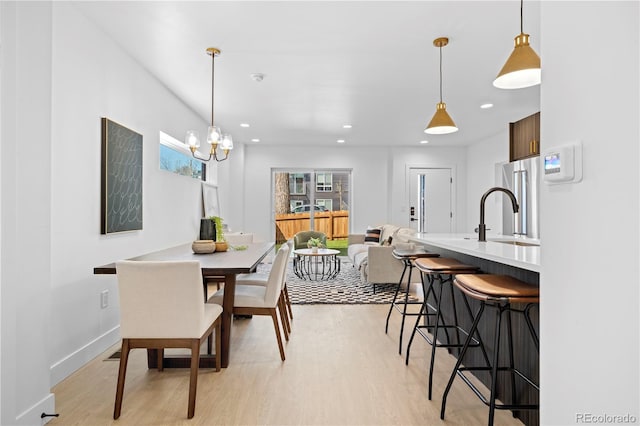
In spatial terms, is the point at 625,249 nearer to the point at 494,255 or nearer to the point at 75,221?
the point at 494,255

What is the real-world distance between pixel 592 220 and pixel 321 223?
287 inches

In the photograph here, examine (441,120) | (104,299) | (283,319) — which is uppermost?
(441,120)

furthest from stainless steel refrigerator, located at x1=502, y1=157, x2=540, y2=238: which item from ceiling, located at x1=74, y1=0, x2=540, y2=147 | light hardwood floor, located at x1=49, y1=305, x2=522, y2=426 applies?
light hardwood floor, located at x1=49, y1=305, x2=522, y2=426

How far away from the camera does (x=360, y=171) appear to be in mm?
8016

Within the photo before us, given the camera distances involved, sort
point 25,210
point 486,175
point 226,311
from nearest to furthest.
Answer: point 25,210
point 226,311
point 486,175

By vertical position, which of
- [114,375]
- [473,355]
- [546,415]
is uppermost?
[546,415]

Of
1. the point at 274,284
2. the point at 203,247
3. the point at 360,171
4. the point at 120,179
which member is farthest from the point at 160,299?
the point at 360,171

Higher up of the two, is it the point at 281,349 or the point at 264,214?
the point at 264,214

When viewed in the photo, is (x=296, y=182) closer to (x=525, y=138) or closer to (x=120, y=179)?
(x=525, y=138)

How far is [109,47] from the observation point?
307 cm

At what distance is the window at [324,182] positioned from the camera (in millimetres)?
8094

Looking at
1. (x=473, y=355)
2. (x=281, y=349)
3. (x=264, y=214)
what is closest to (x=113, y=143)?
(x=281, y=349)

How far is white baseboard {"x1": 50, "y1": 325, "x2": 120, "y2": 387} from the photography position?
2.40 m

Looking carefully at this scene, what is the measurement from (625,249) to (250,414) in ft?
6.13
